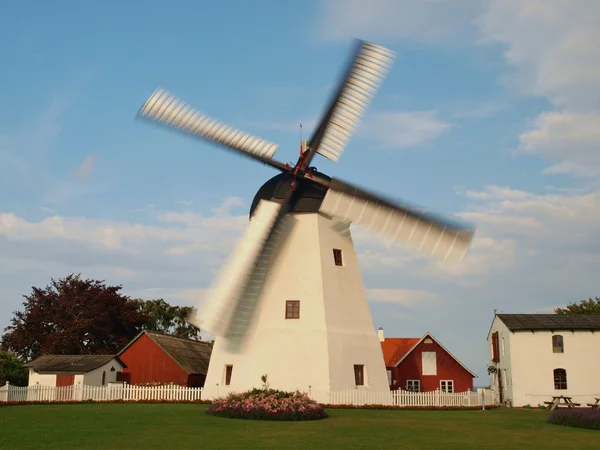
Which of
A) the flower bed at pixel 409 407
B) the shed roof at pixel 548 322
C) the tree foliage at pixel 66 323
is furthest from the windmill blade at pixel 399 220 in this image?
the tree foliage at pixel 66 323

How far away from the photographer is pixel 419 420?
18.8 m

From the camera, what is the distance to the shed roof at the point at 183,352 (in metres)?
34.5

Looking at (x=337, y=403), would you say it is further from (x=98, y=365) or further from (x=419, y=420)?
(x=98, y=365)

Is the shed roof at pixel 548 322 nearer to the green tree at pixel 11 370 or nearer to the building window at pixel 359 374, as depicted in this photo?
the building window at pixel 359 374

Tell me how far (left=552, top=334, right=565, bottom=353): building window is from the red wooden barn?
61.1ft

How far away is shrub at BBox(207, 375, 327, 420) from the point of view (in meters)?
17.3

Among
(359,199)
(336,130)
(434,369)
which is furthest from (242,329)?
(434,369)

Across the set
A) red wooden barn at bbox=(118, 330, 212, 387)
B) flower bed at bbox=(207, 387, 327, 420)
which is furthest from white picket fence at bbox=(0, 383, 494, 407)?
red wooden barn at bbox=(118, 330, 212, 387)

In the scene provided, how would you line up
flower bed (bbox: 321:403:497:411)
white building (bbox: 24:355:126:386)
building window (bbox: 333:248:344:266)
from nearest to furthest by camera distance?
flower bed (bbox: 321:403:497:411) → building window (bbox: 333:248:344:266) → white building (bbox: 24:355:126:386)

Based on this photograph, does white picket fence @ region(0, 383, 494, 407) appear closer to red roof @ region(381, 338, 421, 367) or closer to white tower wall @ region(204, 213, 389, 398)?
white tower wall @ region(204, 213, 389, 398)

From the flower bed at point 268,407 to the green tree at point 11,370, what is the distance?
1467cm

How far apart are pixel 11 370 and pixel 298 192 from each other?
15828 millimetres

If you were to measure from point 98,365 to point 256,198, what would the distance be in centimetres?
1309

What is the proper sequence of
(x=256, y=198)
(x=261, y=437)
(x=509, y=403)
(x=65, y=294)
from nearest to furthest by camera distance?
(x=261, y=437) < (x=256, y=198) < (x=509, y=403) < (x=65, y=294)
